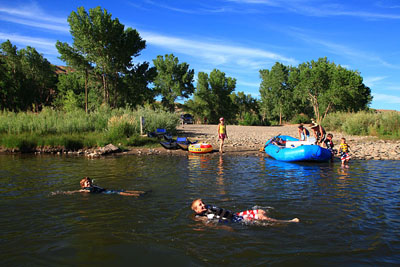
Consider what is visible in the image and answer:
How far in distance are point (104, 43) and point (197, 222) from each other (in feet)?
110

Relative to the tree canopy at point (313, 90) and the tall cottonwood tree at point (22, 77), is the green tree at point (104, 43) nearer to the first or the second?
the tall cottonwood tree at point (22, 77)

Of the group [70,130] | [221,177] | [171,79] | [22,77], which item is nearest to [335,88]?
[171,79]

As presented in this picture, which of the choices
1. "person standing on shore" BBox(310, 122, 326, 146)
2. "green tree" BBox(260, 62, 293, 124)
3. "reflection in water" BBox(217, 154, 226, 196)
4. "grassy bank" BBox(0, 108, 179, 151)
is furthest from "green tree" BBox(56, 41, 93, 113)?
"green tree" BBox(260, 62, 293, 124)

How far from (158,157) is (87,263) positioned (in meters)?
11.6

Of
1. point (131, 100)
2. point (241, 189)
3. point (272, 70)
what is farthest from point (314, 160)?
point (272, 70)

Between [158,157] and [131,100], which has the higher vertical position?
[131,100]

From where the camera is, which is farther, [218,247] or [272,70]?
[272,70]

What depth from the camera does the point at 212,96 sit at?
64312 mm

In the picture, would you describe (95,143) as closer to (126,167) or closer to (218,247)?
(126,167)

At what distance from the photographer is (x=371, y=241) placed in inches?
199

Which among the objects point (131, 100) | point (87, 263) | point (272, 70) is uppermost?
point (272, 70)

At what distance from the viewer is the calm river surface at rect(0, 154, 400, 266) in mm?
4660

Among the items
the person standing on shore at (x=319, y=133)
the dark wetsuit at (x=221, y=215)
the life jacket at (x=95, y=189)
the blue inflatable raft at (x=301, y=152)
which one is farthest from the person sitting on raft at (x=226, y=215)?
the person standing on shore at (x=319, y=133)

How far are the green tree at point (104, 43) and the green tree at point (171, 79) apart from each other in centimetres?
2258
